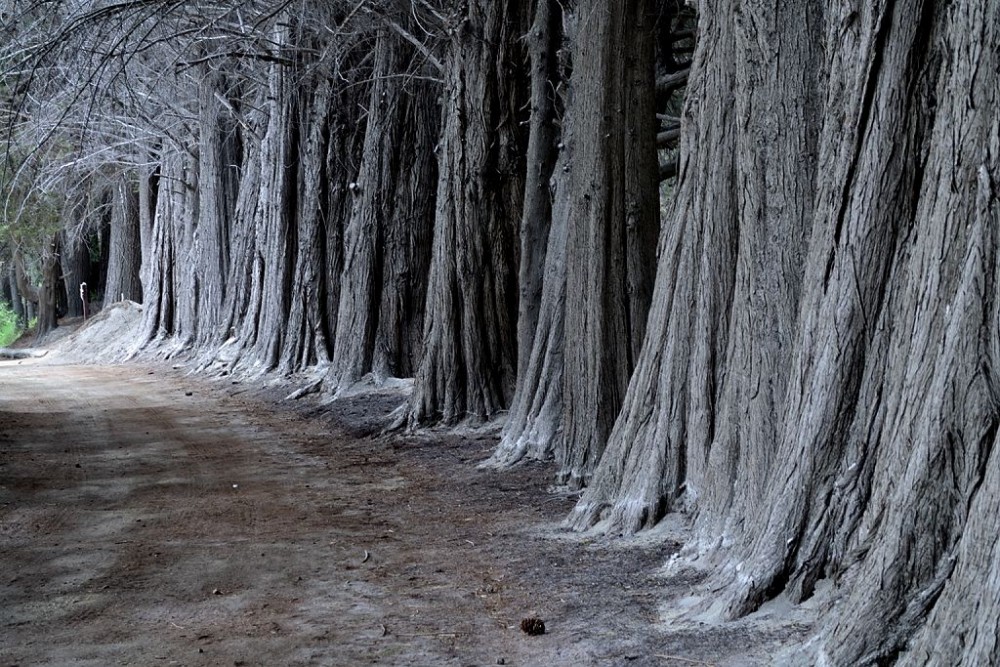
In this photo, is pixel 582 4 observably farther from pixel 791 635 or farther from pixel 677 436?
pixel 791 635

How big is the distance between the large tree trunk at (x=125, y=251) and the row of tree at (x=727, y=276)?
22754 mm

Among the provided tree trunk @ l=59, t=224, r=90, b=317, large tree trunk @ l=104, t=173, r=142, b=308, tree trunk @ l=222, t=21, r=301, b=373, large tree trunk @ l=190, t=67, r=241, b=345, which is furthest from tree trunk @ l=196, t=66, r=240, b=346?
tree trunk @ l=59, t=224, r=90, b=317

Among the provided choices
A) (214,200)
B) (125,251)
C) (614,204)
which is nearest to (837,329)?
(614,204)

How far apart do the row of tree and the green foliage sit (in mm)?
34361

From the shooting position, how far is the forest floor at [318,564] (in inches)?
206

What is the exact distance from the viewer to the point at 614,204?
881cm

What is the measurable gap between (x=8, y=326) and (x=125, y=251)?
15665 mm

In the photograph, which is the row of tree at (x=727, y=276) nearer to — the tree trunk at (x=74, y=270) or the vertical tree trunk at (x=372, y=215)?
the vertical tree trunk at (x=372, y=215)

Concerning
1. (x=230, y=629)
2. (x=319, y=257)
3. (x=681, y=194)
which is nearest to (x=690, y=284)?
(x=681, y=194)

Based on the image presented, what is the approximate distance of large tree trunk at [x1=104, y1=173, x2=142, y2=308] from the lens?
37719 mm

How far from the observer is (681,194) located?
711 cm

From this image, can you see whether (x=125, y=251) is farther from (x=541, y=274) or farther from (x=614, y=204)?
(x=614, y=204)

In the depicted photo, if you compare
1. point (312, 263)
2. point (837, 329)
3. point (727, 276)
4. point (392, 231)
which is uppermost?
point (392, 231)

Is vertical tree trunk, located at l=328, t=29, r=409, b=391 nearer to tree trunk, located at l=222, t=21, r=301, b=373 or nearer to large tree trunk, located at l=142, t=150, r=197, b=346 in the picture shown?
tree trunk, located at l=222, t=21, r=301, b=373
